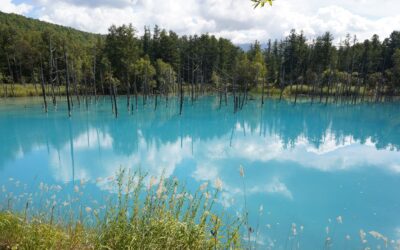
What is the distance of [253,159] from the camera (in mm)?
18703

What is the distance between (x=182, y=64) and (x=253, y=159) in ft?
154

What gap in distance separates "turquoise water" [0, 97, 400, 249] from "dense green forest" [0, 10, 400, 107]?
44.0 ft

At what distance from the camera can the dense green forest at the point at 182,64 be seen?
4938 cm

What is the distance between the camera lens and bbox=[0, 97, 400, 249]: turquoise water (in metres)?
11.0

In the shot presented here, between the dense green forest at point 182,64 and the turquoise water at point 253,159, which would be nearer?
the turquoise water at point 253,159

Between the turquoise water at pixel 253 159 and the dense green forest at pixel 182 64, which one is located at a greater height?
the dense green forest at pixel 182 64

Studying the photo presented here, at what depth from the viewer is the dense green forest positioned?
49375 millimetres

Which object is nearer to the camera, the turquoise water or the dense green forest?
the turquoise water

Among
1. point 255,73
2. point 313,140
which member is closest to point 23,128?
point 313,140

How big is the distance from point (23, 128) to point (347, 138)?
2731 centimetres

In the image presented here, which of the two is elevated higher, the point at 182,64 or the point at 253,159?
the point at 182,64

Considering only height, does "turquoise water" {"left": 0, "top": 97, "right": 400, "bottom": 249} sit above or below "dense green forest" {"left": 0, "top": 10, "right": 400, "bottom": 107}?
below

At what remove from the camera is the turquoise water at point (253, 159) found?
432 inches

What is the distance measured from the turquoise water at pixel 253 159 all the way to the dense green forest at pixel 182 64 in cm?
1340
